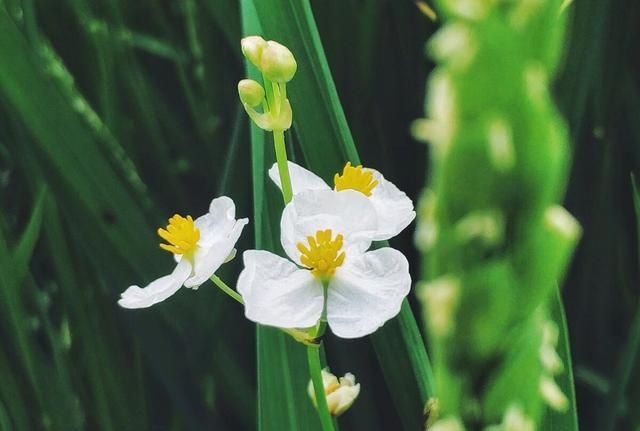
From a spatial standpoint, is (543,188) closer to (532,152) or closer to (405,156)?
(532,152)

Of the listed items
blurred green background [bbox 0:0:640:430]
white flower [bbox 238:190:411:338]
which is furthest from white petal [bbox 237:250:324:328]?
blurred green background [bbox 0:0:640:430]

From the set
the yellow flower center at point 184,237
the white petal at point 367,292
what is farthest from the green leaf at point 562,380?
the yellow flower center at point 184,237

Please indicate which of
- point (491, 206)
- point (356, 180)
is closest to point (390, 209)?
point (356, 180)

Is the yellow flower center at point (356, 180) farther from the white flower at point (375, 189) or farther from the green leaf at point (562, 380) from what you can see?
the green leaf at point (562, 380)

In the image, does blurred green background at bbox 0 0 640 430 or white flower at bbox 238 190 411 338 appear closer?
white flower at bbox 238 190 411 338

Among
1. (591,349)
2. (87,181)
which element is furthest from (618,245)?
(87,181)

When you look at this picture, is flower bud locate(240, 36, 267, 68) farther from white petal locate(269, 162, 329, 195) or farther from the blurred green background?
the blurred green background
